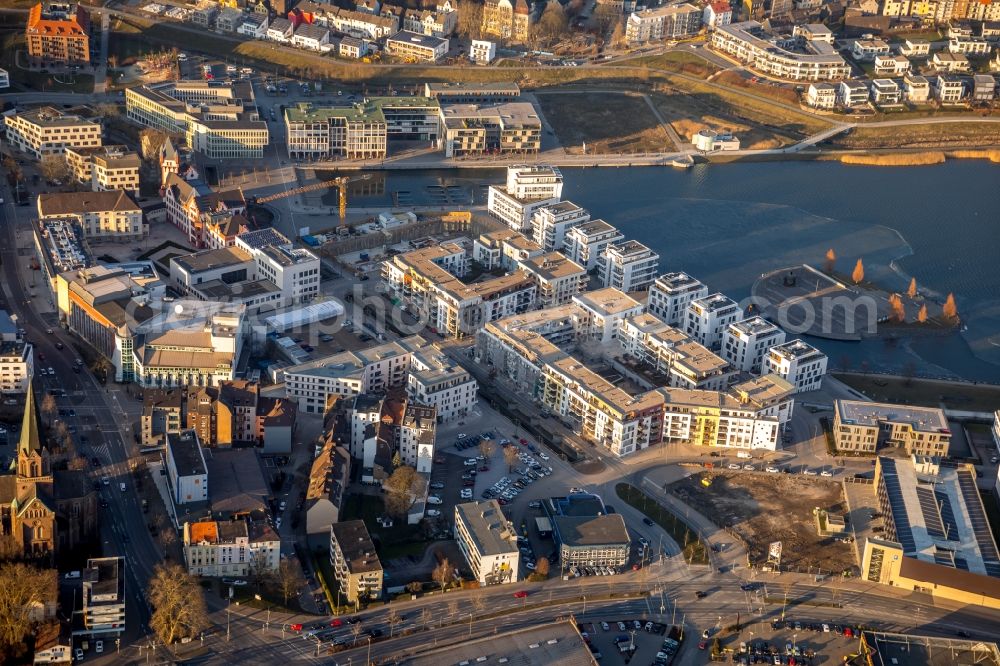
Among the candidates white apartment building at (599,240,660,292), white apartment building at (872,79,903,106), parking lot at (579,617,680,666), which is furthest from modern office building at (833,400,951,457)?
white apartment building at (872,79,903,106)

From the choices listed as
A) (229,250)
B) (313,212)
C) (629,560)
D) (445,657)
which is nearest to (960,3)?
(313,212)

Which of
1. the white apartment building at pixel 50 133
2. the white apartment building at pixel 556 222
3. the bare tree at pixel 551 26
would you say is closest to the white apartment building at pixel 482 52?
the bare tree at pixel 551 26

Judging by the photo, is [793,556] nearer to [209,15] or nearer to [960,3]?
[209,15]

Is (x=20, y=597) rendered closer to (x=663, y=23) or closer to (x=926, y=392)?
(x=926, y=392)

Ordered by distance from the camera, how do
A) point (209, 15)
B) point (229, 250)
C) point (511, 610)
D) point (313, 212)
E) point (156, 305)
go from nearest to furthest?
point (511, 610) < point (156, 305) < point (229, 250) < point (313, 212) < point (209, 15)

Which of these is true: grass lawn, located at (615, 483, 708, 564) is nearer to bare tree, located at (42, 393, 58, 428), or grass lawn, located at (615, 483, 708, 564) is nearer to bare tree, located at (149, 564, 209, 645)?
bare tree, located at (149, 564, 209, 645)

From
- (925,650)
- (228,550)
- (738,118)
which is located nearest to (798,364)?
(925,650)
